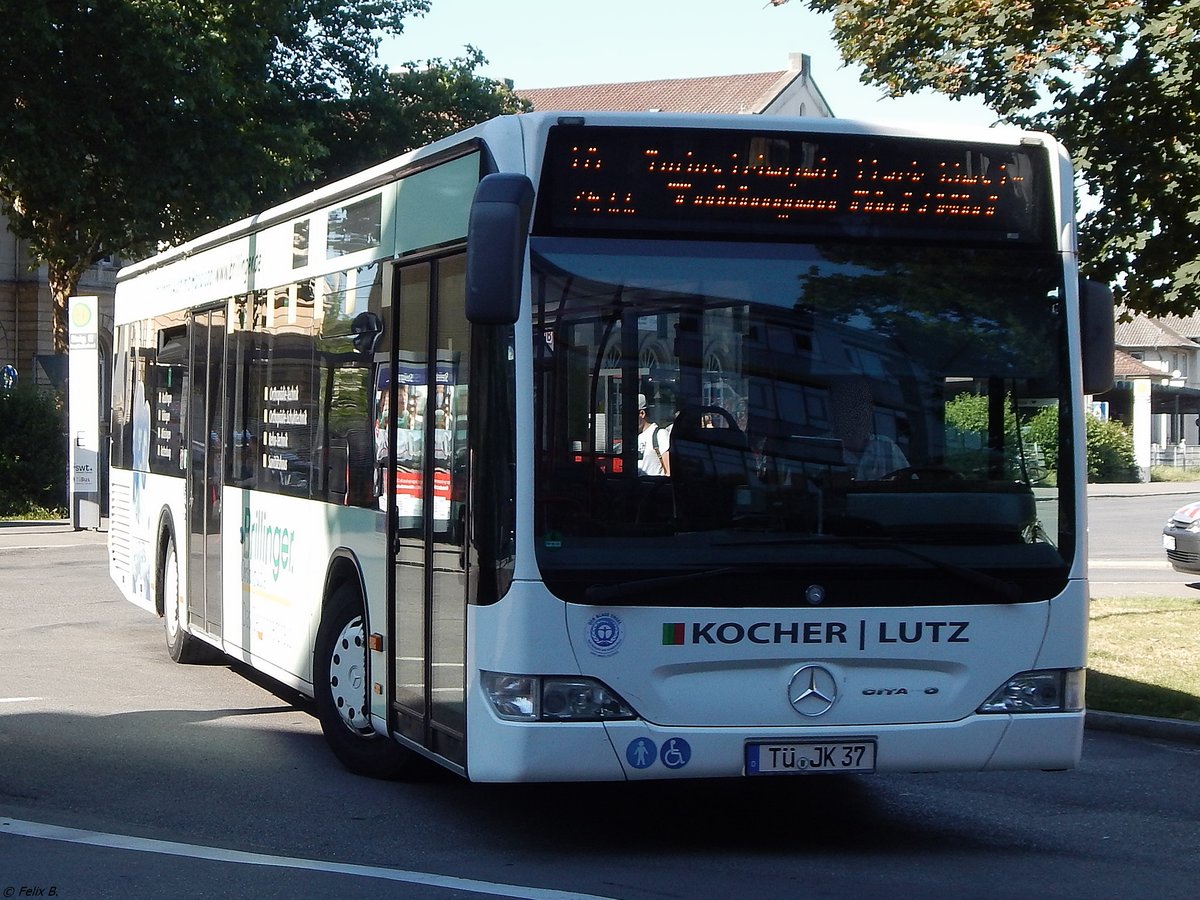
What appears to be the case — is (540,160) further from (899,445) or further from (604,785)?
(604,785)

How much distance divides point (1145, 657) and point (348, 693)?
22.8 feet

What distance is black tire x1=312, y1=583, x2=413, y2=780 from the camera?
8156 mm

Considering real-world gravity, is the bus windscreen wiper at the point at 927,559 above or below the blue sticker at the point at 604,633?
above

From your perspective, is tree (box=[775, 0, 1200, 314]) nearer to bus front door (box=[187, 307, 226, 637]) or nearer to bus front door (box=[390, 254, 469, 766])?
bus front door (box=[187, 307, 226, 637])

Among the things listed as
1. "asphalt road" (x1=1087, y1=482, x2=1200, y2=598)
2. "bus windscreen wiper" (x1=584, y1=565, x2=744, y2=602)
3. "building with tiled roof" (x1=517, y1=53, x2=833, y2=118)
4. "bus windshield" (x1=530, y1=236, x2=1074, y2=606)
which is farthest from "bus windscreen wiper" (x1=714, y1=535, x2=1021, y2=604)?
"building with tiled roof" (x1=517, y1=53, x2=833, y2=118)

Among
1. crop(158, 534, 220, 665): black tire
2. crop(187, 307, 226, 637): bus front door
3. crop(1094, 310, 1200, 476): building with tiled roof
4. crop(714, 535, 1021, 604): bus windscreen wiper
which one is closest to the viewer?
crop(714, 535, 1021, 604): bus windscreen wiper

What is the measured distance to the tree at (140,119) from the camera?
96.4 ft

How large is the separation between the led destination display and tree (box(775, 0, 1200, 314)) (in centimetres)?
637

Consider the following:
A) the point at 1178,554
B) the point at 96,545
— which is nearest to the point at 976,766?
the point at 1178,554

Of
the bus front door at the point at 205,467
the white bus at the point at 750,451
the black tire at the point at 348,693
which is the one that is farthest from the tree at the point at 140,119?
the white bus at the point at 750,451

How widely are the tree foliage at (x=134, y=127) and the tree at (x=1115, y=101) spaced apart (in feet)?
61.0

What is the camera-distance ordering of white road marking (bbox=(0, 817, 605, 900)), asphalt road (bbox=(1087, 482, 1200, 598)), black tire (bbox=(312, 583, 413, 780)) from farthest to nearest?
asphalt road (bbox=(1087, 482, 1200, 598)) → black tire (bbox=(312, 583, 413, 780)) → white road marking (bbox=(0, 817, 605, 900))

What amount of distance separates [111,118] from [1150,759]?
2458 centimetres

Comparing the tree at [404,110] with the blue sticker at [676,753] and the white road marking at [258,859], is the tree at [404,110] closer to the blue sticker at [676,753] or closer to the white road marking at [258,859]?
the white road marking at [258,859]
